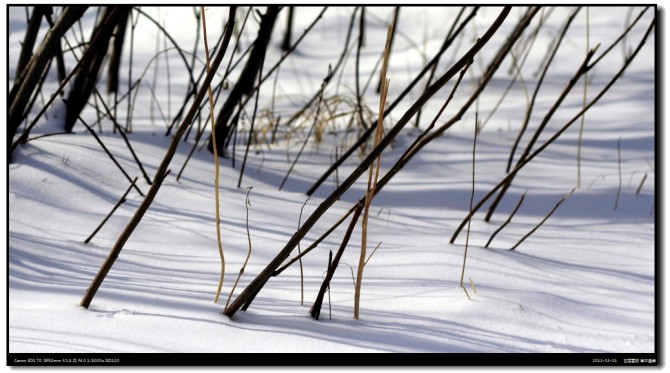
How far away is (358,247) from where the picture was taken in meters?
1.67

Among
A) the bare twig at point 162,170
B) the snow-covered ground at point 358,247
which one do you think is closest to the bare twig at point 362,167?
the snow-covered ground at point 358,247

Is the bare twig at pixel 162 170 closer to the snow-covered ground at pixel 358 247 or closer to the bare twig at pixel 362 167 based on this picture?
the snow-covered ground at pixel 358 247

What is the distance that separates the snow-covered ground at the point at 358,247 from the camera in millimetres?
1168

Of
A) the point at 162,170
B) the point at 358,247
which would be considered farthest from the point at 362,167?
the point at 358,247

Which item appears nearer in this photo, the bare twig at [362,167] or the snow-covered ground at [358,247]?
the bare twig at [362,167]

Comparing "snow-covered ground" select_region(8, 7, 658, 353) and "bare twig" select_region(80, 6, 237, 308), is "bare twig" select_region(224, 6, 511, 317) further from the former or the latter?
"bare twig" select_region(80, 6, 237, 308)

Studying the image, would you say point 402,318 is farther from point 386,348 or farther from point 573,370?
point 573,370

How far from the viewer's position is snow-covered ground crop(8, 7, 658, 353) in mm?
→ 1168

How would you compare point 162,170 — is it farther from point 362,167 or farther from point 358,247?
point 358,247

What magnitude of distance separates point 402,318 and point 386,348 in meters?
0.15

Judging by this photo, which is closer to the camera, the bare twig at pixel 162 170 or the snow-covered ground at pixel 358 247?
the bare twig at pixel 162 170

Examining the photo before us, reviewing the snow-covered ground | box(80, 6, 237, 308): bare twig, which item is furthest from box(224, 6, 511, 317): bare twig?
box(80, 6, 237, 308): bare twig

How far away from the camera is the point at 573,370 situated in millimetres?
1137

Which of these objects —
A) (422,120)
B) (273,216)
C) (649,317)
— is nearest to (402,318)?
(649,317)
